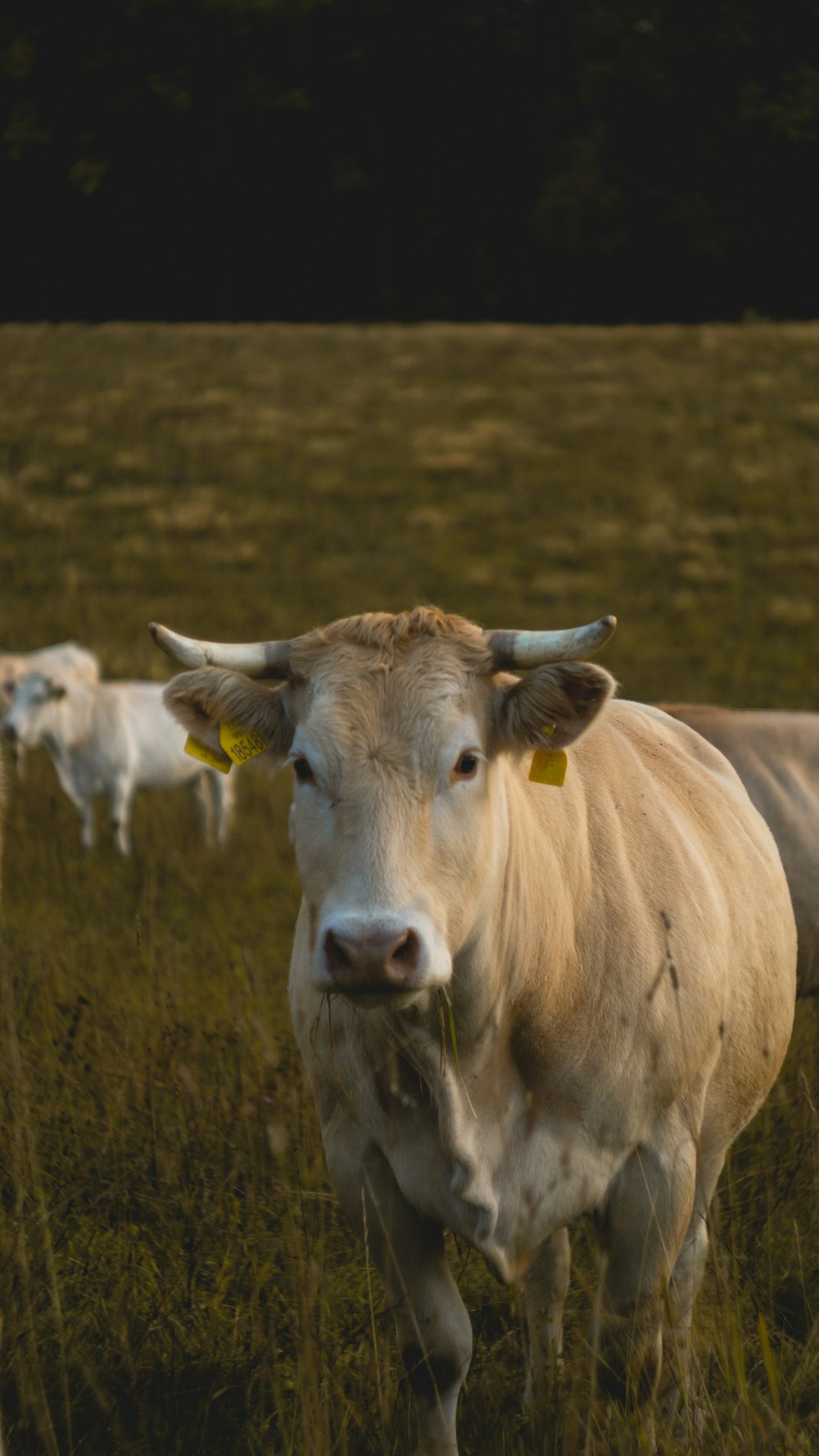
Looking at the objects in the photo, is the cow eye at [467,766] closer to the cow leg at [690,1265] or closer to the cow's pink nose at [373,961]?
the cow's pink nose at [373,961]

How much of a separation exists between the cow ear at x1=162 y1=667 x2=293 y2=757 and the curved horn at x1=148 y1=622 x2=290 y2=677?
3 centimetres

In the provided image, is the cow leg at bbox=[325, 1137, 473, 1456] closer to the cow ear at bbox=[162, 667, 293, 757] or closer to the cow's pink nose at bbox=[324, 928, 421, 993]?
the cow's pink nose at bbox=[324, 928, 421, 993]

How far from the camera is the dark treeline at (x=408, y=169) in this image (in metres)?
42.5

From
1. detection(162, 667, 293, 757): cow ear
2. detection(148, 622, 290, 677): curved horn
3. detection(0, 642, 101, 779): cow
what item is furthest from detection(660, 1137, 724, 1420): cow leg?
detection(0, 642, 101, 779): cow

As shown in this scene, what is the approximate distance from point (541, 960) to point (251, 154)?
46.5 meters

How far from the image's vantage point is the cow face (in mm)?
10883

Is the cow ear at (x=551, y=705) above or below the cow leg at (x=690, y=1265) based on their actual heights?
above

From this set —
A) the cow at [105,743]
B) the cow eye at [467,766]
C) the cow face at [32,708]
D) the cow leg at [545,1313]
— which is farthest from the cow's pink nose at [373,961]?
the cow face at [32,708]

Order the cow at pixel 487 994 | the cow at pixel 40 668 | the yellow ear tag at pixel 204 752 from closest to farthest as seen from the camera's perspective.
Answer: the cow at pixel 487 994
the yellow ear tag at pixel 204 752
the cow at pixel 40 668

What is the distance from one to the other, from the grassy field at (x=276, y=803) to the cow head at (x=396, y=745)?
734mm

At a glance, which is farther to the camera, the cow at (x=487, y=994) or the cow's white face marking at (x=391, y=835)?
the cow at (x=487, y=994)

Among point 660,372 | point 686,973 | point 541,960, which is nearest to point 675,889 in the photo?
point 686,973

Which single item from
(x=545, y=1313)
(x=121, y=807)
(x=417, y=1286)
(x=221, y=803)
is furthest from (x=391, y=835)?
(x=121, y=807)

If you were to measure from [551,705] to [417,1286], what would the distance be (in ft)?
4.13
